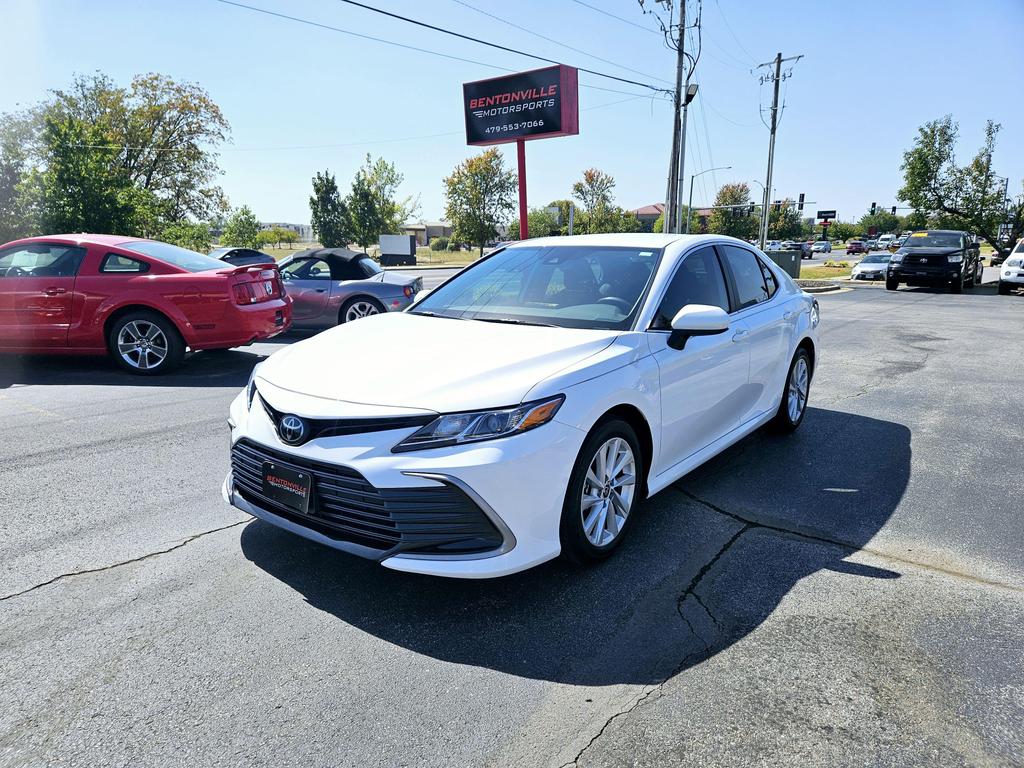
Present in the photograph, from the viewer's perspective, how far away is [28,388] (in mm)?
7047

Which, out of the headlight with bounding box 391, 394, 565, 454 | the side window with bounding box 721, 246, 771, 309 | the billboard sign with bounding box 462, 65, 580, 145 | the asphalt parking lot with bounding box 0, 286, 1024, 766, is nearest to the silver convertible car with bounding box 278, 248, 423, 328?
the asphalt parking lot with bounding box 0, 286, 1024, 766

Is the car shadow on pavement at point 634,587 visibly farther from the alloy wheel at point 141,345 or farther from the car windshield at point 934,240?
the car windshield at point 934,240

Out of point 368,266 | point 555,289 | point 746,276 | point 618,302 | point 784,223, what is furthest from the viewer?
point 784,223

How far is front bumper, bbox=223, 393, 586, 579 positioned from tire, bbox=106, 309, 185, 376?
218 inches

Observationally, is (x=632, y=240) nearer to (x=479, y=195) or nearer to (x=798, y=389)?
(x=798, y=389)

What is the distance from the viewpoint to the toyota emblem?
289 centimetres

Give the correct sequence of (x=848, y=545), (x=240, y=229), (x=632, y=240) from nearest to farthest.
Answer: (x=848, y=545)
(x=632, y=240)
(x=240, y=229)

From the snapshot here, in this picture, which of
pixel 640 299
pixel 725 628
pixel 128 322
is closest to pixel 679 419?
pixel 640 299

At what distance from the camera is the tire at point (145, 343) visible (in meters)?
7.67

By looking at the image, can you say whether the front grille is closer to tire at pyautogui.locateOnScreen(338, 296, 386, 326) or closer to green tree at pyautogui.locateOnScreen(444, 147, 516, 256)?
tire at pyautogui.locateOnScreen(338, 296, 386, 326)

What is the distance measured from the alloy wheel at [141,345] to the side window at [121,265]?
569 millimetres

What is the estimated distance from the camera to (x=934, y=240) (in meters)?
23.3

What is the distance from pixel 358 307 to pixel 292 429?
26.8ft

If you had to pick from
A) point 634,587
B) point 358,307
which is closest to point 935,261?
point 358,307
